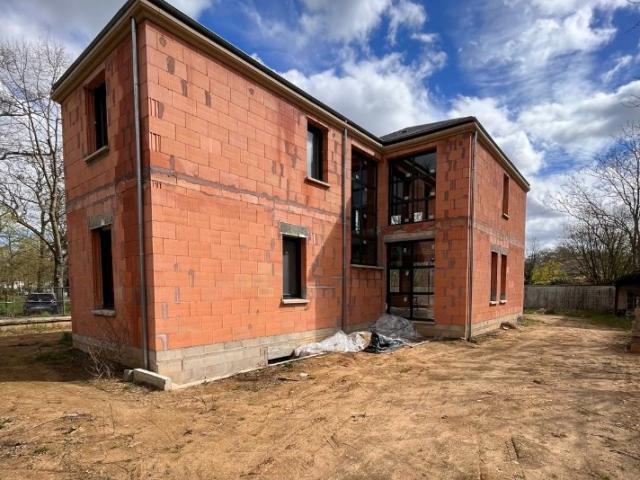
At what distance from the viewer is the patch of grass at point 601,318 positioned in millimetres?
16281

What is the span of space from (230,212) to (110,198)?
248cm

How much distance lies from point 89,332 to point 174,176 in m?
4.72

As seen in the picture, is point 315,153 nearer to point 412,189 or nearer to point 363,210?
point 363,210

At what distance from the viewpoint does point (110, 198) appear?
6.99 meters

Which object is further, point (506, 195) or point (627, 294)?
point (627, 294)

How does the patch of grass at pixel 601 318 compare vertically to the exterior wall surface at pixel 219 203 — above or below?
below


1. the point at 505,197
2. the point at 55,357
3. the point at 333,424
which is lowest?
the point at 55,357

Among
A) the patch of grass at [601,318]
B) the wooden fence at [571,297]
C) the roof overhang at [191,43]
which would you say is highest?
the roof overhang at [191,43]

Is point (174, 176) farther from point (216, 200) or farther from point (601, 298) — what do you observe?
point (601, 298)

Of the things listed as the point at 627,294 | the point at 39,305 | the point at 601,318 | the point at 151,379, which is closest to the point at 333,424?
the point at 151,379

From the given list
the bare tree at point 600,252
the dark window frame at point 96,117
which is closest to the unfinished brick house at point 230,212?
the dark window frame at point 96,117

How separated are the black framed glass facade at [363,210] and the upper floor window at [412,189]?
69 cm

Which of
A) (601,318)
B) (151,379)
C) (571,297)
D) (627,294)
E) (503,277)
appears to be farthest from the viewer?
(571,297)

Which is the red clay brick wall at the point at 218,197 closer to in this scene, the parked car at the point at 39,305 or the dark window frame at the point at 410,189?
the dark window frame at the point at 410,189
